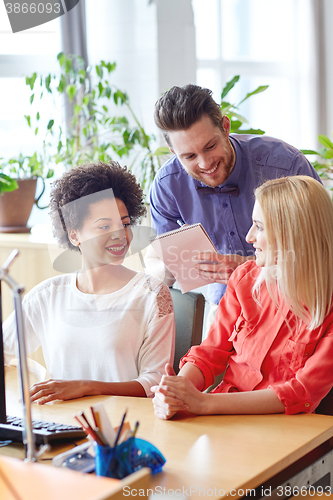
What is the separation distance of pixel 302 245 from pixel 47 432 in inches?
24.5

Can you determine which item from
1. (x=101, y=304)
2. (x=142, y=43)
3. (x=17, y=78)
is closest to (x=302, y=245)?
(x=101, y=304)

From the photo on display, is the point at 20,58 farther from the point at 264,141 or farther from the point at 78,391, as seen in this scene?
the point at 78,391

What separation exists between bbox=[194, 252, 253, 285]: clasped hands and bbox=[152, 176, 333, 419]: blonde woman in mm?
214

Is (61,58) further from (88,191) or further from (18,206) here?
(88,191)

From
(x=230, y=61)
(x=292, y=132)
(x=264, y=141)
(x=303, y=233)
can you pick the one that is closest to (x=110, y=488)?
(x=303, y=233)

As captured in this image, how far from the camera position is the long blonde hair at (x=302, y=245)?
1.14 meters

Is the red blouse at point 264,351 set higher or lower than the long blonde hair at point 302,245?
lower

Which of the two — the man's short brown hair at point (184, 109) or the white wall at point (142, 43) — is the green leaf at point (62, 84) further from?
the man's short brown hair at point (184, 109)

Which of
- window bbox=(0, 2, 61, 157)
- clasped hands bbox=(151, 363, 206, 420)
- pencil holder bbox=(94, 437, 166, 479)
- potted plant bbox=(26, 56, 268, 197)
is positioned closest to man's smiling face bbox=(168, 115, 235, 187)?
clasped hands bbox=(151, 363, 206, 420)

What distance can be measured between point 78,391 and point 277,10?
3629mm

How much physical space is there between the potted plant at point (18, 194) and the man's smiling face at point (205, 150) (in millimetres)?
927

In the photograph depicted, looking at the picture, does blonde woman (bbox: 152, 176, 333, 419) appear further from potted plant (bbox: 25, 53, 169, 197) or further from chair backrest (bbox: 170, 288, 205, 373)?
potted plant (bbox: 25, 53, 169, 197)

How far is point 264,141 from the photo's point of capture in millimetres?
1742

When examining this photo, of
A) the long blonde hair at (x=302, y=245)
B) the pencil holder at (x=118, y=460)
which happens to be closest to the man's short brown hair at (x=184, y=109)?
the long blonde hair at (x=302, y=245)
